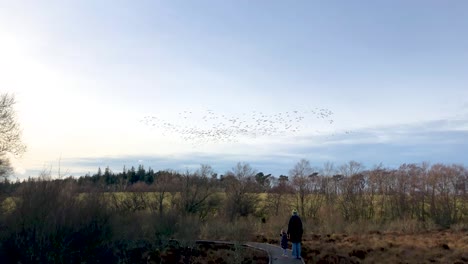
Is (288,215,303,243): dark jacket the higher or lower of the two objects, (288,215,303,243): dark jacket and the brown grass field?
the higher

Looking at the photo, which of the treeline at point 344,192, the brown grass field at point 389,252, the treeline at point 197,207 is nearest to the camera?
the treeline at point 197,207

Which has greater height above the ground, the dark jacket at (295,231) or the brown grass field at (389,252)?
the dark jacket at (295,231)

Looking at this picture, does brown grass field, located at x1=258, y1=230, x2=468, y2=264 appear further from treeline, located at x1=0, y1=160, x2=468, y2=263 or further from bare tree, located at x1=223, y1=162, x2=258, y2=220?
bare tree, located at x1=223, y1=162, x2=258, y2=220

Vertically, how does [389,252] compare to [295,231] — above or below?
below

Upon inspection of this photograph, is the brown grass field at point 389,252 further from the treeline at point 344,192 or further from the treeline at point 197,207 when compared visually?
the treeline at point 344,192

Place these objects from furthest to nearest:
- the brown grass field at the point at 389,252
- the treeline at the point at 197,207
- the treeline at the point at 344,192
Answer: the treeline at the point at 344,192 < the brown grass field at the point at 389,252 < the treeline at the point at 197,207

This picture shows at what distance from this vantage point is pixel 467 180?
204ft

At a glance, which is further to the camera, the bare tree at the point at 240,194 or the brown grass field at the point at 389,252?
the bare tree at the point at 240,194

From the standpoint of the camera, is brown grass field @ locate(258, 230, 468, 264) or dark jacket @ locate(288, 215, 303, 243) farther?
brown grass field @ locate(258, 230, 468, 264)

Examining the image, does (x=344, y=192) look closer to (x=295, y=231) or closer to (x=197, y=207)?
(x=197, y=207)

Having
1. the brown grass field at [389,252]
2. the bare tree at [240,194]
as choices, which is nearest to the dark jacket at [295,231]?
the brown grass field at [389,252]

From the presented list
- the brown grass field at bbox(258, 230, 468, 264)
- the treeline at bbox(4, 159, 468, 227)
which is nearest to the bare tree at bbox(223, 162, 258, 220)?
the treeline at bbox(4, 159, 468, 227)

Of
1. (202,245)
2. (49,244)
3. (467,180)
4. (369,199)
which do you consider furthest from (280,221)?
(49,244)

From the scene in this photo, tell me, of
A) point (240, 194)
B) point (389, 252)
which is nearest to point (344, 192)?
point (240, 194)
